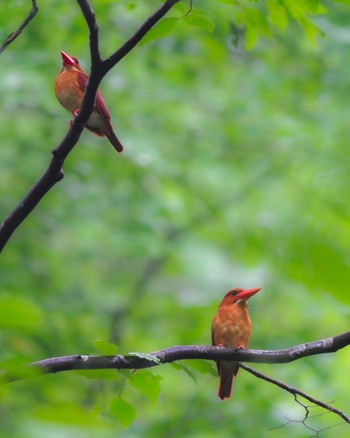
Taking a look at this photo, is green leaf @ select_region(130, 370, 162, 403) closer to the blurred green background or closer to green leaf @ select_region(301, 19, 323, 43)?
green leaf @ select_region(301, 19, 323, 43)

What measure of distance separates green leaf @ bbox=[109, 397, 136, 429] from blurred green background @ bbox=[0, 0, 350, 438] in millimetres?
2894

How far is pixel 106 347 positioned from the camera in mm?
2000

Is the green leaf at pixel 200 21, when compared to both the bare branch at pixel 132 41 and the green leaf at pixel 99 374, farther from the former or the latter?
the green leaf at pixel 99 374

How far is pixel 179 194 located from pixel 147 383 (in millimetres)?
5386

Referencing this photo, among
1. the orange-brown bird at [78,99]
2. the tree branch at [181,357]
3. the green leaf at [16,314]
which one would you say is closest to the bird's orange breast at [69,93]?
the orange-brown bird at [78,99]

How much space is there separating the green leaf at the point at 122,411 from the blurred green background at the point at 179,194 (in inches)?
114

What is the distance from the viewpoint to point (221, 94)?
7.50 m

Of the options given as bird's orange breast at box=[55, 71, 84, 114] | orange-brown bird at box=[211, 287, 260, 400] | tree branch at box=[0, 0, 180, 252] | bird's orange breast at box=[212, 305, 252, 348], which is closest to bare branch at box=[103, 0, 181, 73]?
tree branch at box=[0, 0, 180, 252]

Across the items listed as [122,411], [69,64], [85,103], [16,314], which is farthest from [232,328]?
[16,314]

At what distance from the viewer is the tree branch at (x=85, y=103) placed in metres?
1.86

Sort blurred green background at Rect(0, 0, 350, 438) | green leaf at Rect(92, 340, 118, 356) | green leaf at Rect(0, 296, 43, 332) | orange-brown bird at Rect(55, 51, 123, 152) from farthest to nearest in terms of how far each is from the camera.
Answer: blurred green background at Rect(0, 0, 350, 438), orange-brown bird at Rect(55, 51, 123, 152), green leaf at Rect(92, 340, 118, 356), green leaf at Rect(0, 296, 43, 332)

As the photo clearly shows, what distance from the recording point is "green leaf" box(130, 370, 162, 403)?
204cm

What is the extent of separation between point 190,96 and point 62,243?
6.60ft

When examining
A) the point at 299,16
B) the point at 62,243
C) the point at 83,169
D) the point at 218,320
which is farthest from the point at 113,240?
the point at 299,16
